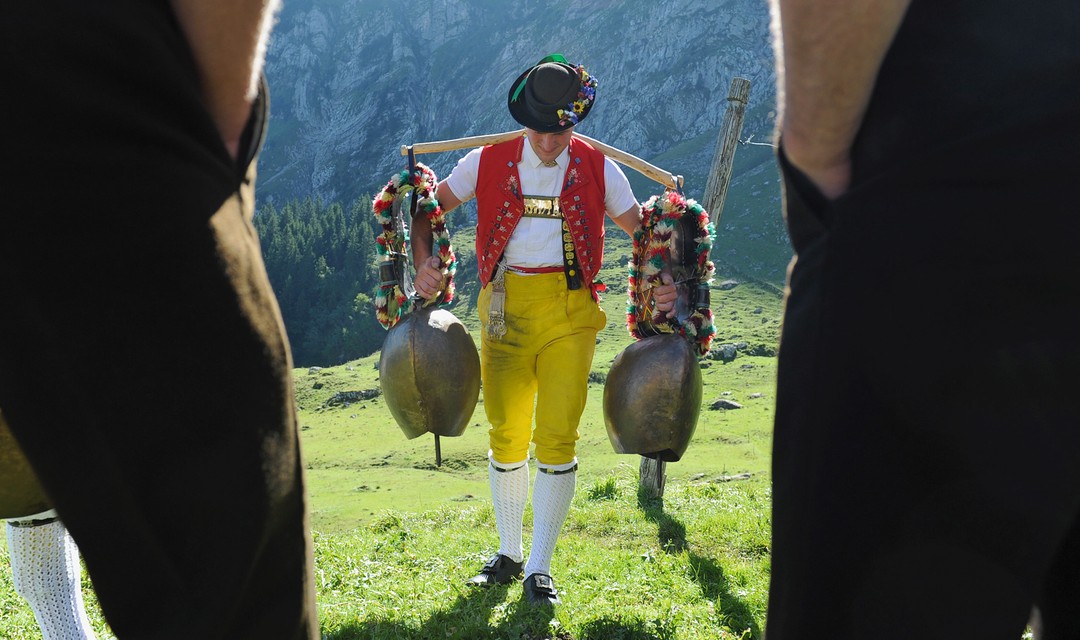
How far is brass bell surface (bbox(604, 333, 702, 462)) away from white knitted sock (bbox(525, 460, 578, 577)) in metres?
0.68

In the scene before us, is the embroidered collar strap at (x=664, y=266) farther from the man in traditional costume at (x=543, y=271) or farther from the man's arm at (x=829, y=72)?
the man's arm at (x=829, y=72)

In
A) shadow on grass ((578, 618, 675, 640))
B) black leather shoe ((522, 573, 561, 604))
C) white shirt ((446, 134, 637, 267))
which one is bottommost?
black leather shoe ((522, 573, 561, 604))

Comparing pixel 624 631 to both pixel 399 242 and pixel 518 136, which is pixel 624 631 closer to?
pixel 399 242

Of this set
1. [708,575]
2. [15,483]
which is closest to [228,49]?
[15,483]

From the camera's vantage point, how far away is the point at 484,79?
396 feet

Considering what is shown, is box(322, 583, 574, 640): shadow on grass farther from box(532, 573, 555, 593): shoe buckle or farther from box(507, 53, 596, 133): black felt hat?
box(507, 53, 596, 133): black felt hat

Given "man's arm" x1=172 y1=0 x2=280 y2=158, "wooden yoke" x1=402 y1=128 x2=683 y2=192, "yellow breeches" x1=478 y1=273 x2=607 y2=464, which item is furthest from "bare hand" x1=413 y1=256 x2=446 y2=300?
"man's arm" x1=172 y1=0 x2=280 y2=158

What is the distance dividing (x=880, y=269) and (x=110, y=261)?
1.04 meters

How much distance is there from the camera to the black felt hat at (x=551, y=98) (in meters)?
4.46

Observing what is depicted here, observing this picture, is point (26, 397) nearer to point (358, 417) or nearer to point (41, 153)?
point (41, 153)

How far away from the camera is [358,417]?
31.3m

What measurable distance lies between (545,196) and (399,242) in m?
0.82

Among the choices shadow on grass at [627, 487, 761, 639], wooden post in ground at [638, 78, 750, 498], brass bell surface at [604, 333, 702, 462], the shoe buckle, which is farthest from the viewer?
wooden post in ground at [638, 78, 750, 498]

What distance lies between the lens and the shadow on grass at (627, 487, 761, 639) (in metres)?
4.33
